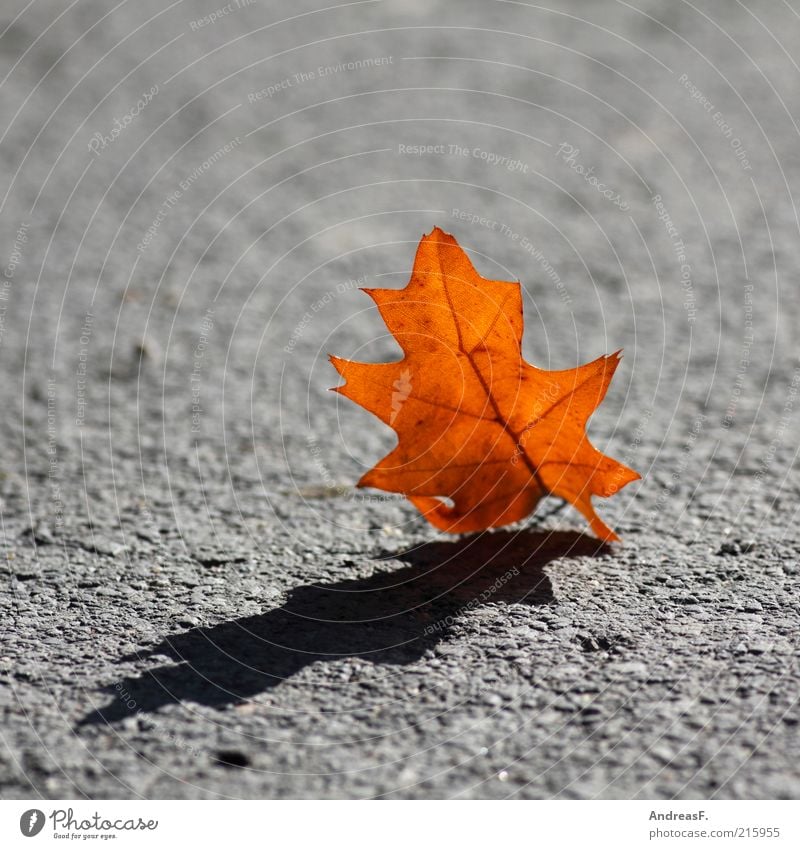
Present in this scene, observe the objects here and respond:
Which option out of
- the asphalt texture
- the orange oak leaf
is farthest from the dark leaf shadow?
the orange oak leaf

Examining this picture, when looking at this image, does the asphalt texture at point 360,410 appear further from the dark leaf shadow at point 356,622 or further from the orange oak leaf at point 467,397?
the orange oak leaf at point 467,397

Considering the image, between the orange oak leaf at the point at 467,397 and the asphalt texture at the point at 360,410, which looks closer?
the asphalt texture at the point at 360,410

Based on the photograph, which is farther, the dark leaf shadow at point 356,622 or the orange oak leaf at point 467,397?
the orange oak leaf at point 467,397

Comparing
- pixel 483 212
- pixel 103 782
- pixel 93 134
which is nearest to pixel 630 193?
pixel 483 212

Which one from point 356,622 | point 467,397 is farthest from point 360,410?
point 356,622

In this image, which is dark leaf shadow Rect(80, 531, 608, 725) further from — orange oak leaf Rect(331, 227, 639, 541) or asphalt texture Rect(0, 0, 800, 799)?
orange oak leaf Rect(331, 227, 639, 541)

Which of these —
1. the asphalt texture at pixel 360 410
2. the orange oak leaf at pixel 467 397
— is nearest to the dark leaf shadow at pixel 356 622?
the asphalt texture at pixel 360 410

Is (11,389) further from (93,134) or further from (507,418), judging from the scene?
(93,134)

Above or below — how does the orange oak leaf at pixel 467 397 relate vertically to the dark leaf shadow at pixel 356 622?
above
